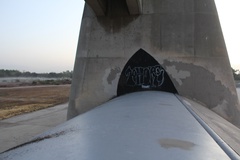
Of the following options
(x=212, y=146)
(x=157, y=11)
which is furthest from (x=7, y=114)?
(x=212, y=146)

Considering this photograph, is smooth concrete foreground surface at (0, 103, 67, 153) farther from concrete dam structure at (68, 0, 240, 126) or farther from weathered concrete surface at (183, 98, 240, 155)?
weathered concrete surface at (183, 98, 240, 155)

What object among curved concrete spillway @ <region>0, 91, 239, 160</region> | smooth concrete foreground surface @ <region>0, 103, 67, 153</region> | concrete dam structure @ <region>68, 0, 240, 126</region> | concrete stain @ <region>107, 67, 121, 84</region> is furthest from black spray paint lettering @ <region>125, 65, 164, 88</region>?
smooth concrete foreground surface @ <region>0, 103, 67, 153</region>

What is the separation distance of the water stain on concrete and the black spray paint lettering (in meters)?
6.62

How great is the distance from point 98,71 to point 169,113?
553cm

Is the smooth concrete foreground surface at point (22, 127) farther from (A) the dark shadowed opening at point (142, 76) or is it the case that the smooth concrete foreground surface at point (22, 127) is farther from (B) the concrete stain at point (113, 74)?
(A) the dark shadowed opening at point (142, 76)

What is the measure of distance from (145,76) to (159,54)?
902 mm

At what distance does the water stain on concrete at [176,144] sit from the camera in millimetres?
3212

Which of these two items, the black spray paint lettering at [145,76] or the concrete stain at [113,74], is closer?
the black spray paint lettering at [145,76]

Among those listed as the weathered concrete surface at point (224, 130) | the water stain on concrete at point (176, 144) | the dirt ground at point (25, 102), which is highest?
the water stain on concrete at point (176, 144)

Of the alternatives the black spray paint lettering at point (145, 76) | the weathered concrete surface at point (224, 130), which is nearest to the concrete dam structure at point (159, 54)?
the black spray paint lettering at point (145, 76)

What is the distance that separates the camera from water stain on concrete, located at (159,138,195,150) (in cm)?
321

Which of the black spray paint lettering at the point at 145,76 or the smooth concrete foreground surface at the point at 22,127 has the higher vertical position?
the black spray paint lettering at the point at 145,76

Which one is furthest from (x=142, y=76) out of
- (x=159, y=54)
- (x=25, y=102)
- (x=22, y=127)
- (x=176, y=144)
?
(x=25, y=102)

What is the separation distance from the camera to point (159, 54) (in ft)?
33.0
